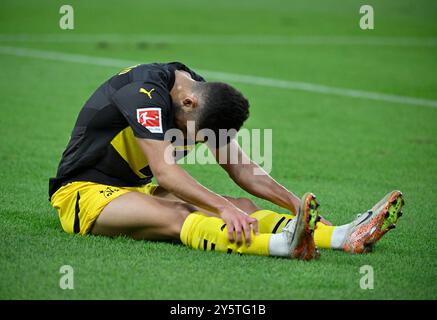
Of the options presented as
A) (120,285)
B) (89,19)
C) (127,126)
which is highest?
(89,19)

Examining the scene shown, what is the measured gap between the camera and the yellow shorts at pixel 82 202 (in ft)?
15.2

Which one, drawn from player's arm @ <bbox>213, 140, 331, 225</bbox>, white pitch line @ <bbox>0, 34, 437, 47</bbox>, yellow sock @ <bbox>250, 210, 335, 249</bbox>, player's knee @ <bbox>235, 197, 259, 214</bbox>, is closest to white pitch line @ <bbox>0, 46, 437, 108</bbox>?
white pitch line @ <bbox>0, 34, 437, 47</bbox>

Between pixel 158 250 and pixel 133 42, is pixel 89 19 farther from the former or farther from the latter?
pixel 158 250

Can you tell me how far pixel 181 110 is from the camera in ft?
15.0

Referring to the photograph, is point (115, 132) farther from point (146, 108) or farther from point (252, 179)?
point (252, 179)

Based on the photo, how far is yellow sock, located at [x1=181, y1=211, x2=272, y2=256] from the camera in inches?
172

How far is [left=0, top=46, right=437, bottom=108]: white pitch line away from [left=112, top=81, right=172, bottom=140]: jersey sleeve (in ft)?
20.6

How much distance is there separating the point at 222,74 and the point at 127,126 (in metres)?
7.06

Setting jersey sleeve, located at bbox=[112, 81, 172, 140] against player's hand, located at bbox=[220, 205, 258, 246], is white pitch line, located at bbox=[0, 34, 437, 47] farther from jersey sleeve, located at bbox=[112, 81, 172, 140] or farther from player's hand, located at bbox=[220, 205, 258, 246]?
player's hand, located at bbox=[220, 205, 258, 246]

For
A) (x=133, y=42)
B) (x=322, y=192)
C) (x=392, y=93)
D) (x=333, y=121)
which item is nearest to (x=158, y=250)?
(x=322, y=192)

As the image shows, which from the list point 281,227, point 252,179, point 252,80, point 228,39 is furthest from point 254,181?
point 228,39

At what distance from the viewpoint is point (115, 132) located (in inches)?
186

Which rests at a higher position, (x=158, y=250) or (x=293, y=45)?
(x=293, y=45)

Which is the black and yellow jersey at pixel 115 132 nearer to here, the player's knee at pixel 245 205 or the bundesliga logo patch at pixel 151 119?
the bundesliga logo patch at pixel 151 119
